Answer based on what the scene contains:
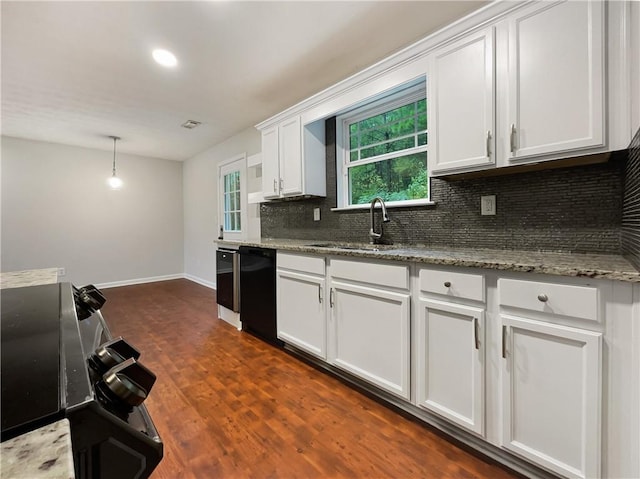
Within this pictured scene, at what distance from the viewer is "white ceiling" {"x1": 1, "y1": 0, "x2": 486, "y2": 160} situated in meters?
1.91

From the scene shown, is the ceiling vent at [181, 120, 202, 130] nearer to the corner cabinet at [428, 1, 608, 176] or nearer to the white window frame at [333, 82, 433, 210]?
the white window frame at [333, 82, 433, 210]

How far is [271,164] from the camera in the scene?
10.4 ft

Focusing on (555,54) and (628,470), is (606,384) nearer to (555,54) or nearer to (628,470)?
(628,470)

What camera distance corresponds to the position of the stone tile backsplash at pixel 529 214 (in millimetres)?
1504

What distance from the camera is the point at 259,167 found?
162 inches

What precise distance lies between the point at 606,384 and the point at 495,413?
440 millimetres

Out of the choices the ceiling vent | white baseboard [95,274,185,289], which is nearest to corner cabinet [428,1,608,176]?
the ceiling vent

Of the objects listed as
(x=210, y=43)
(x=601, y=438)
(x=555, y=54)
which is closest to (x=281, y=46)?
(x=210, y=43)

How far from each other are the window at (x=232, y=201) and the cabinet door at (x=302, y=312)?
Answer: 94.7 inches

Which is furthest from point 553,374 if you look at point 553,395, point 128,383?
point 128,383

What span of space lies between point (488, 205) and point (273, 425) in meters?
1.82

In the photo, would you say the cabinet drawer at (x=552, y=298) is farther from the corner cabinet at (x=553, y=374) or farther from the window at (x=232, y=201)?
the window at (x=232, y=201)

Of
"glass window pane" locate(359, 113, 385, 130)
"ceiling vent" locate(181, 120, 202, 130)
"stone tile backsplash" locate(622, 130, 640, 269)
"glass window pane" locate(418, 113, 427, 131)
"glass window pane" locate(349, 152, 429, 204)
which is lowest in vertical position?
"stone tile backsplash" locate(622, 130, 640, 269)

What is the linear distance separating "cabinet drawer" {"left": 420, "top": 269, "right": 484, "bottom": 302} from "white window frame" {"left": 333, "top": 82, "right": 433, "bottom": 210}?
80cm
